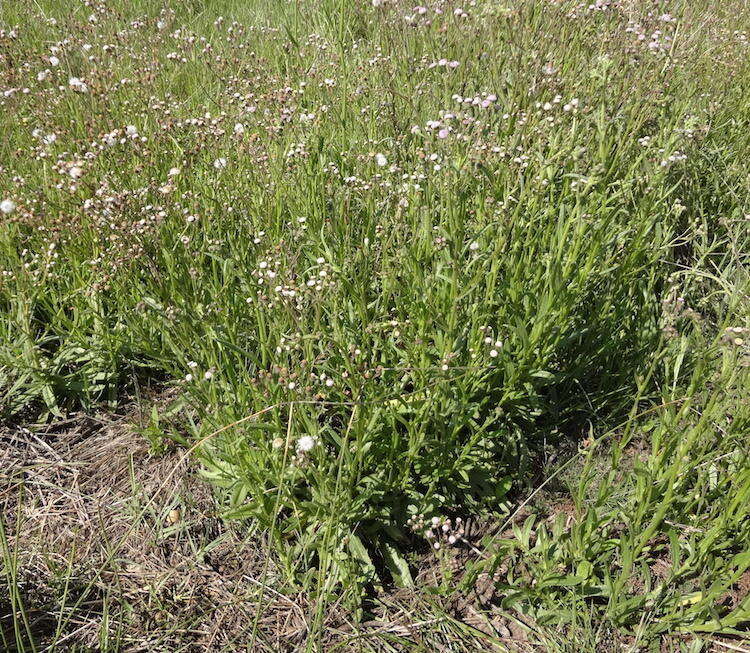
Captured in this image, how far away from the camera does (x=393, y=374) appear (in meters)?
2.39

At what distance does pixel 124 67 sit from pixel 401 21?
2.01 metres

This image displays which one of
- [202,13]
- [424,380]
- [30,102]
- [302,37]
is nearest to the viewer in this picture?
[424,380]

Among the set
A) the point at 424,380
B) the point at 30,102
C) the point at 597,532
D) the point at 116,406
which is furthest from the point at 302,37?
the point at 597,532

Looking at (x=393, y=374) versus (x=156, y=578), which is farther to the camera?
(x=393, y=374)

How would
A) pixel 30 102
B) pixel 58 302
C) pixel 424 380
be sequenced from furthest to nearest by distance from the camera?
pixel 30 102 → pixel 58 302 → pixel 424 380

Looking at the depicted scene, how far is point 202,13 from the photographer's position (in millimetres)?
5465

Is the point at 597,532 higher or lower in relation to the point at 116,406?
lower

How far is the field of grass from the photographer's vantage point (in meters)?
2.03

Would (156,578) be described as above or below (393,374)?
below

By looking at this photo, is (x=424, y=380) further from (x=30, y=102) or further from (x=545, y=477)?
(x=30, y=102)

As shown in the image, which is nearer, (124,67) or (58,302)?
(58,302)

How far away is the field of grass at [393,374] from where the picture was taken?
2029mm

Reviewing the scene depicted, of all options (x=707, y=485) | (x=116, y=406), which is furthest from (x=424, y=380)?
(x=116, y=406)

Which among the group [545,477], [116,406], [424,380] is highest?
[424,380]
